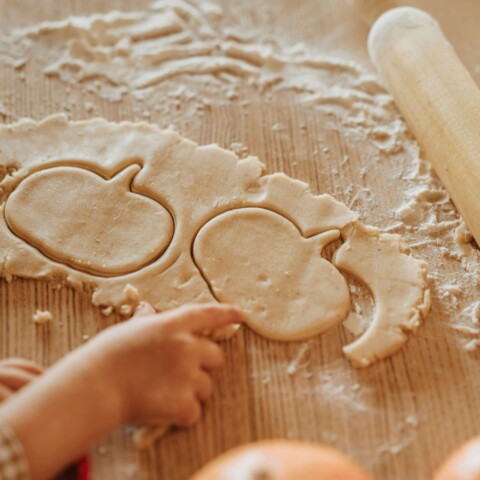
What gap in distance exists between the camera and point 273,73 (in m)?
1.56

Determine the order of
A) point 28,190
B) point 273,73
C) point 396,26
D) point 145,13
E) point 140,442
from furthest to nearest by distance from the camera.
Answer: point 145,13, point 273,73, point 396,26, point 28,190, point 140,442

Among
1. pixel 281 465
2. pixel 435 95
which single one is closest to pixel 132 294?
pixel 281 465

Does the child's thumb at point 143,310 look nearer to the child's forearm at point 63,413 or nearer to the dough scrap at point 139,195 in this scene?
the dough scrap at point 139,195

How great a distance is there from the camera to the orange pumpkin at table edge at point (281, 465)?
813 mm

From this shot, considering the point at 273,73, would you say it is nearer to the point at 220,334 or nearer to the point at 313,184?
the point at 313,184

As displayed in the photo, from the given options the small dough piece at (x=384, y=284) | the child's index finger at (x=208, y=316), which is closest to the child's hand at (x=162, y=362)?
the child's index finger at (x=208, y=316)

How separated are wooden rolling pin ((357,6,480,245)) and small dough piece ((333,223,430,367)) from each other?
6.4 inches

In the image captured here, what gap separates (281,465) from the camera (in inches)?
32.4

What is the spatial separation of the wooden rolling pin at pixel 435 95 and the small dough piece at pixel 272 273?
264 millimetres

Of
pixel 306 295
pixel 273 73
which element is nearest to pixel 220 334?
pixel 306 295

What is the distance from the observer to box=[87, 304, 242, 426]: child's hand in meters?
0.94

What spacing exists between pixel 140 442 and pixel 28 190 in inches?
20.8

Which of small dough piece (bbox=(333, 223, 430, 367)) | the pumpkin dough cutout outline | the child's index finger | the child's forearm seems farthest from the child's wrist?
small dough piece (bbox=(333, 223, 430, 367))

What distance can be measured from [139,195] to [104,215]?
3.0 inches
